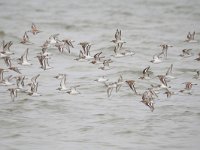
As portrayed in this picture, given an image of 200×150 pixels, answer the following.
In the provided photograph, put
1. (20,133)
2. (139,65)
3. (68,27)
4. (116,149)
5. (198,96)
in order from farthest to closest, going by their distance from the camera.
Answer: (68,27) < (139,65) < (198,96) < (20,133) < (116,149)

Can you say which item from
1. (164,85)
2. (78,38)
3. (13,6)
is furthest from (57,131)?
(13,6)

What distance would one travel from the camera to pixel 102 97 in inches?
1082

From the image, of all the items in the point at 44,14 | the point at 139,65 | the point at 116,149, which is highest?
the point at 44,14

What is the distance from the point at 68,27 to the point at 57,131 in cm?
2041

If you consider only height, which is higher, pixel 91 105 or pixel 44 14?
pixel 44 14

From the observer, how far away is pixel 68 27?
141 feet

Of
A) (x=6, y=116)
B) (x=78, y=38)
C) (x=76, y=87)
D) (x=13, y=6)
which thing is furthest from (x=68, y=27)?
(x=6, y=116)

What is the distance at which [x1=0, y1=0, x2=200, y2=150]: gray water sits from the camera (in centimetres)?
2261

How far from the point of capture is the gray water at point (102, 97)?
22609 millimetres

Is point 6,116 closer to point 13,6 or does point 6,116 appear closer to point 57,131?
point 57,131

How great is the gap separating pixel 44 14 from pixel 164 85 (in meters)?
20.9

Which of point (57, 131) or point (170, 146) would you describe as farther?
point (57, 131)

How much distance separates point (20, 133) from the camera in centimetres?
2302

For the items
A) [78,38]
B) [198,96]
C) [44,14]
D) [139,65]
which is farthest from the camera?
[44,14]
